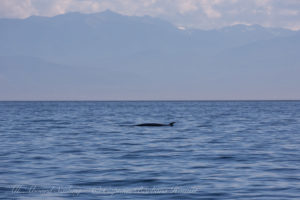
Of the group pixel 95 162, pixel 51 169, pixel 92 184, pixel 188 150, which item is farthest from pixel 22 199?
pixel 188 150

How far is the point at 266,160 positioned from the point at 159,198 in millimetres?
8499

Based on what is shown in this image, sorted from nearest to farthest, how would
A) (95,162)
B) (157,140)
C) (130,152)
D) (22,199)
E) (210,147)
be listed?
(22,199) → (95,162) → (130,152) → (210,147) → (157,140)

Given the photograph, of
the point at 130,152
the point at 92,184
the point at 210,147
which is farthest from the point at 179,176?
the point at 210,147

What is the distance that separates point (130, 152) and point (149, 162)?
372cm

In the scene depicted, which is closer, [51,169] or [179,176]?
[179,176]

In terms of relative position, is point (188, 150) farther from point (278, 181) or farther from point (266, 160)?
point (278, 181)

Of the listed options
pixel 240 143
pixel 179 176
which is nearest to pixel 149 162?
pixel 179 176

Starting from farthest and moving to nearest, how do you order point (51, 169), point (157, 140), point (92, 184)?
point (157, 140) < point (51, 169) < point (92, 184)

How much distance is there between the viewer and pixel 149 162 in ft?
66.3

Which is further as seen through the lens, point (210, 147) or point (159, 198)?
point (210, 147)

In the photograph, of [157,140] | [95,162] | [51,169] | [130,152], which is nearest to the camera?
[51,169]

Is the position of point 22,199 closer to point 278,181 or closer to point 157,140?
point 278,181

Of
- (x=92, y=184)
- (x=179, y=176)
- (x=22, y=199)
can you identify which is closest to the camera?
(x=22, y=199)

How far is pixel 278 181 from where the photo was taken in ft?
52.0
